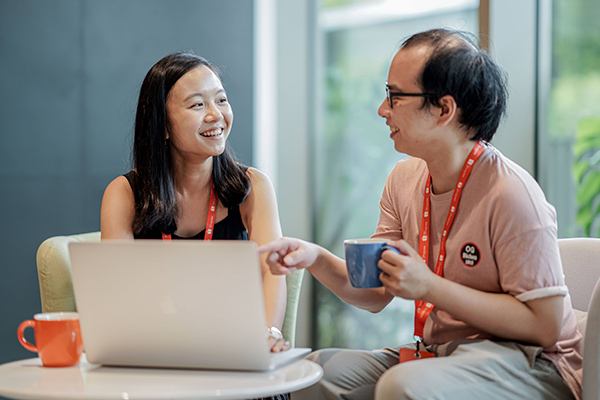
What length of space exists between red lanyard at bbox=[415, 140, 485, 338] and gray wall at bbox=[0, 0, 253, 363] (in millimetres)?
1178

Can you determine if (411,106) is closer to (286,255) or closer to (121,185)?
(286,255)

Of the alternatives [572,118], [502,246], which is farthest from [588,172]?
[502,246]

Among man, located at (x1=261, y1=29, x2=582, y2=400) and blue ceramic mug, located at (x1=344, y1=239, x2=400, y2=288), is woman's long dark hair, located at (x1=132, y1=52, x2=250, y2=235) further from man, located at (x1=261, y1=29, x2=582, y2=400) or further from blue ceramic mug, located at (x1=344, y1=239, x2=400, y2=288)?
blue ceramic mug, located at (x1=344, y1=239, x2=400, y2=288)

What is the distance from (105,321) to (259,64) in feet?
9.53

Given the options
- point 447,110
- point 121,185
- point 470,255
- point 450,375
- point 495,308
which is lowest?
point 450,375

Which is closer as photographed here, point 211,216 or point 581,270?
point 581,270

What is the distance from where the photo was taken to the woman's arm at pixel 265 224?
78.0 inches

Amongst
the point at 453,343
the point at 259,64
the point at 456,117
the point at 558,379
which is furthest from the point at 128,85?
the point at 558,379

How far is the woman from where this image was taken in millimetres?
2100

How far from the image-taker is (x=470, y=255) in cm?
154

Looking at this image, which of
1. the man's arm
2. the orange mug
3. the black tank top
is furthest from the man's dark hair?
the orange mug

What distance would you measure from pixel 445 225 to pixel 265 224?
698mm

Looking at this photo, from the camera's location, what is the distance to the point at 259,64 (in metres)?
3.91

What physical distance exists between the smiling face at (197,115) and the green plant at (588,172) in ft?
5.78
